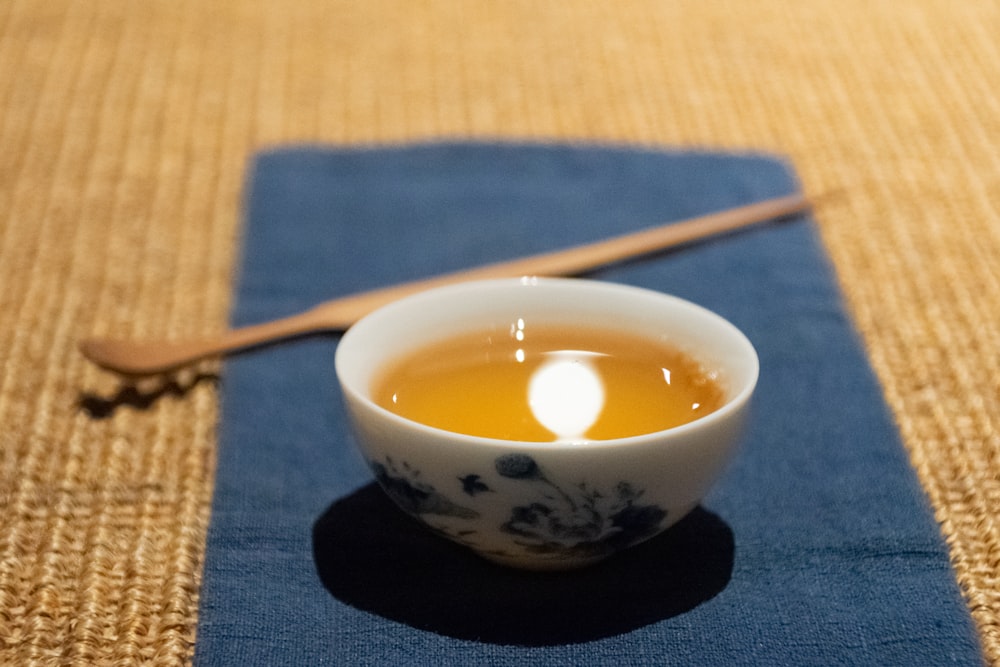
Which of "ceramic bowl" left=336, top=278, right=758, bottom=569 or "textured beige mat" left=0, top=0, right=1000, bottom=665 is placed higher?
"ceramic bowl" left=336, top=278, right=758, bottom=569

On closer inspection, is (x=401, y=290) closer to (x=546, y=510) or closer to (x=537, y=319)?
(x=537, y=319)

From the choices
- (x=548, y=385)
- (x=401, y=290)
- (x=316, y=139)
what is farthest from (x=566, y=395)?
(x=316, y=139)

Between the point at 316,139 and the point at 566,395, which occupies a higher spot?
the point at 566,395

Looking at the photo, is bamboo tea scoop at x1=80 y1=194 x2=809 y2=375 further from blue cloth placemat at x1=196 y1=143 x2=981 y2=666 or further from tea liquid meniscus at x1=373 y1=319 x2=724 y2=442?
tea liquid meniscus at x1=373 y1=319 x2=724 y2=442

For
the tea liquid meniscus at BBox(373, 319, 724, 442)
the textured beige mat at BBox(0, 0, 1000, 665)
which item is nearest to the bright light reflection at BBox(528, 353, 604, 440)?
the tea liquid meniscus at BBox(373, 319, 724, 442)

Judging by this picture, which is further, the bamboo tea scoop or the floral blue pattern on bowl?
the bamboo tea scoop

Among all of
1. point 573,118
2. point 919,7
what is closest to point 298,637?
point 573,118
